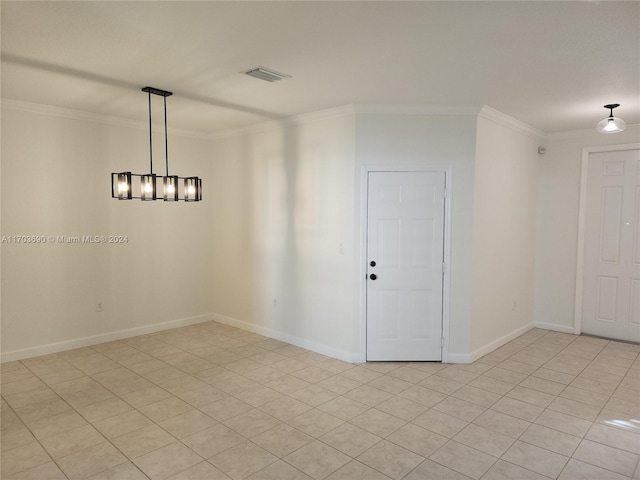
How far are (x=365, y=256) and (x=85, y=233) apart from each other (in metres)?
3.38

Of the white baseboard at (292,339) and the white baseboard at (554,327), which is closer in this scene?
the white baseboard at (292,339)

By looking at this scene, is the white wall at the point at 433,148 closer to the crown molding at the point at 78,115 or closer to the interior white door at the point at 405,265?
the interior white door at the point at 405,265

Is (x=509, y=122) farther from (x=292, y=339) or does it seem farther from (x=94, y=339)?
(x=94, y=339)

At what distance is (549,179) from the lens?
5852 millimetres

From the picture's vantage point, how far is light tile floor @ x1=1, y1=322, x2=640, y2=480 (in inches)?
107

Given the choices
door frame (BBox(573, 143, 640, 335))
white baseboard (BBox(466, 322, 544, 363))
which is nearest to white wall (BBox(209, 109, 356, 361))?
white baseboard (BBox(466, 322, 544, 363))

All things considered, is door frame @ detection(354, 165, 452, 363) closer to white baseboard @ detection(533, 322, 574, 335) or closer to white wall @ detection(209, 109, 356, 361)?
white wall @ detection(209, 109, 356, 361)

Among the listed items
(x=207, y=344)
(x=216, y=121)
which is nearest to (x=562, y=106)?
(x=216, y=121)

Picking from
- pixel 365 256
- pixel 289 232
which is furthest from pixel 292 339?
pixel 365 256

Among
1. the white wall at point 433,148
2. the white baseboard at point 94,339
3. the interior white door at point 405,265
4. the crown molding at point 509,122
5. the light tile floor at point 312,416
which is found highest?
the crown molding at point 509,122

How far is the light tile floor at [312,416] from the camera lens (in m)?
2.72

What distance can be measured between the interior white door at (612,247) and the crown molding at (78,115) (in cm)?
562

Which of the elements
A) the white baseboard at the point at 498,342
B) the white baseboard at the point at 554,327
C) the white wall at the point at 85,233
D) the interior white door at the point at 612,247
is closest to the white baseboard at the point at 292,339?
the white wall at the point at 85,233

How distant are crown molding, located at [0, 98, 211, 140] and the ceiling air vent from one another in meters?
2.68
